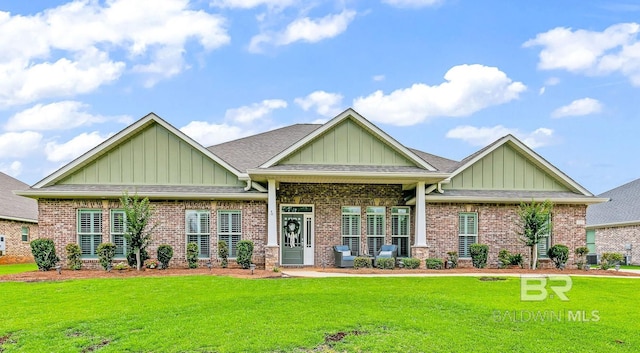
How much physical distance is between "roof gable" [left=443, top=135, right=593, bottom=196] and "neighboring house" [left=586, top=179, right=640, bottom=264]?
9245 millimetres

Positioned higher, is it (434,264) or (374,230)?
(374,230)

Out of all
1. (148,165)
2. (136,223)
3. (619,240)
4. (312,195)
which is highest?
(148,165)

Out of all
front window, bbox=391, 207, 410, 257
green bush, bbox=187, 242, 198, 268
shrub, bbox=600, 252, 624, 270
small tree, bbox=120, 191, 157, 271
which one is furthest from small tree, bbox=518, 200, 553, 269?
small tree, bbox=120, 191, 157, 271

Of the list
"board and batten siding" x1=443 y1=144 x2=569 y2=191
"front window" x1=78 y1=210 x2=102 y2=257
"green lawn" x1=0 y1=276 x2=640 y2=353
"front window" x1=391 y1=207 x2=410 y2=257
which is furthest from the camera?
"board and batten siding" x1=443 y1=144 x2=569 y2=191

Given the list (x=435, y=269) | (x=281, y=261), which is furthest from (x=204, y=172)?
(x=435, y=269)

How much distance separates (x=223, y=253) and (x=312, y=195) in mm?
3988

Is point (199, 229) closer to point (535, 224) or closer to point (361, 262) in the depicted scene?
point (361, 262)

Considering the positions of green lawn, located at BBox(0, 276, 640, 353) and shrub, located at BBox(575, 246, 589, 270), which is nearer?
green lawn, located at BBox(0, 276, 640, 353)

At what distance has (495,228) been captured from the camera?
20234 mm

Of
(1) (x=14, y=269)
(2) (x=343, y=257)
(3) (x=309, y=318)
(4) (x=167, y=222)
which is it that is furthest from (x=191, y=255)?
(3) (x=309, y=318)

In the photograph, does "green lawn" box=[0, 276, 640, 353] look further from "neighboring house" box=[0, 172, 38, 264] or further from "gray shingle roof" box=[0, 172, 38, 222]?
"gray shingle roof" box=[0, 172, 38, 222]

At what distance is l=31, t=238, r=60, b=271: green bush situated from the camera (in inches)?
696

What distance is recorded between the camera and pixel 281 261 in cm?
2020

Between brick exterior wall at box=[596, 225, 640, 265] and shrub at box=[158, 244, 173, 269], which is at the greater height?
shrub at box=[158, 244, 173, 269]
